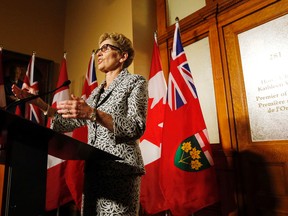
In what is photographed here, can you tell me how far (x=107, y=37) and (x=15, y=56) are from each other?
102 inches

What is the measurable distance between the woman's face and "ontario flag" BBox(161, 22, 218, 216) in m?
0.70

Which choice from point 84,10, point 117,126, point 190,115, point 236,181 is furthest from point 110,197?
point 84,10

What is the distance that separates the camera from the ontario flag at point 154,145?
187 cm

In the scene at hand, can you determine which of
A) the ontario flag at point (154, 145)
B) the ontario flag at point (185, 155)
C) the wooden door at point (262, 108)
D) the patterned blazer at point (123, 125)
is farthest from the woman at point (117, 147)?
the wooden door at point (262, 108)

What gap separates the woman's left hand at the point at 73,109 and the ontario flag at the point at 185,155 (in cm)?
102

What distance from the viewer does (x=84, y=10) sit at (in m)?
3.58

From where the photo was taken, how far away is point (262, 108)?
1735 mm

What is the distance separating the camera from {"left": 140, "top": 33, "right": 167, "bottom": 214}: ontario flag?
1866mm

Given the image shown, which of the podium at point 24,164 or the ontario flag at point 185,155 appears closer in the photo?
the podium at point 24,164

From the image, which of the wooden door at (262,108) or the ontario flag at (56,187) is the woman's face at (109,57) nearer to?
the wooden door at (262,108)

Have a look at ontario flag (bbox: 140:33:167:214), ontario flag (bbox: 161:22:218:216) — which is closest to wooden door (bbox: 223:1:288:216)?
ontario flag (bbox: 161:22:218:216)

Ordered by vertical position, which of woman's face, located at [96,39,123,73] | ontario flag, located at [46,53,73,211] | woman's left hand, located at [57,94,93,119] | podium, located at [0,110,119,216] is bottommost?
ontario flag, located at [46,53,73,211]

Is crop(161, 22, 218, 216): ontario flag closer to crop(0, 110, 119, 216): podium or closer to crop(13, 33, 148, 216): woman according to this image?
crop(13, 33, 148, 216): woman

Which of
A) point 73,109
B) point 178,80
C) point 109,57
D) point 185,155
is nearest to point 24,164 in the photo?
point 73,109
